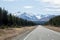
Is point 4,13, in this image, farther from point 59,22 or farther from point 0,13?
point 59,22

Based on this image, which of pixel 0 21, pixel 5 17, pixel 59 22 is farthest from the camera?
pixel 59 22

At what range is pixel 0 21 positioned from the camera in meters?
118

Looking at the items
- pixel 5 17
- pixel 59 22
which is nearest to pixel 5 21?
pixel 5 17

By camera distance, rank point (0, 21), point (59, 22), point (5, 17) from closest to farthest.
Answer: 1. point (0, 21)
2. point (5, 17)
3. point (59, 22)

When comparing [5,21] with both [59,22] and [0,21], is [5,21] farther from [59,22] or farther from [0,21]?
[59,22]

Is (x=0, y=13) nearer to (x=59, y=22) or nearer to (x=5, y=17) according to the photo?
(x=5, y=17)

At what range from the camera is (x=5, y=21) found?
407ft

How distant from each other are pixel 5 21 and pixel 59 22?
66.7m

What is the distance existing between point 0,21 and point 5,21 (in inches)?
246

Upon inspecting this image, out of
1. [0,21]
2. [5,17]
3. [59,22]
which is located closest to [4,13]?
[5,17]

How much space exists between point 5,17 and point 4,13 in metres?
4.59

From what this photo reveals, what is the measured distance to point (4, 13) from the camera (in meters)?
130

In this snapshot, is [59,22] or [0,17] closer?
[0,17]

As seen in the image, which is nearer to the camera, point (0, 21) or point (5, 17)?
point (0, 21)
